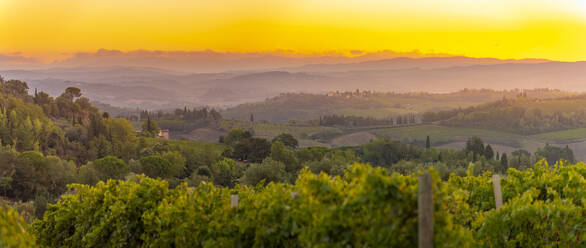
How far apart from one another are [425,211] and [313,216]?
4.14 ft

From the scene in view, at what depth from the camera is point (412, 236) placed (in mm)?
5223

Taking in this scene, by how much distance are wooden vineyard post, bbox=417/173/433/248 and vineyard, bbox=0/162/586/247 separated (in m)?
0.14

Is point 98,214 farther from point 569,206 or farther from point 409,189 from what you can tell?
point 569,206

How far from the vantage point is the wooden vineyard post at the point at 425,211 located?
16.4 feet

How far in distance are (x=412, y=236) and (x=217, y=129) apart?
16960 centimetres

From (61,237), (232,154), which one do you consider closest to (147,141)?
(232,154)

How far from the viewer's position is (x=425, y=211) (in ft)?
16.5

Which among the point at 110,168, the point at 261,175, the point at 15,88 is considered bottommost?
the point at 110,168

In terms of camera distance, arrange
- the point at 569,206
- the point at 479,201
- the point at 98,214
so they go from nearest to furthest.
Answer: the point at 569,206 < the point at 98,214 < the point at 479,201

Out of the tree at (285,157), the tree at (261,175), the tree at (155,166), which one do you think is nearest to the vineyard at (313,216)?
the tree at (261,175)

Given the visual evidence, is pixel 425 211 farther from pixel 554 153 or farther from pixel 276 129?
pixel 276 129

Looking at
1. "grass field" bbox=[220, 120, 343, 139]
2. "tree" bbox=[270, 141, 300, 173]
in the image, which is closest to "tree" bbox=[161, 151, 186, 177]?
"tree" bbox=[270, 141, 300, 173]

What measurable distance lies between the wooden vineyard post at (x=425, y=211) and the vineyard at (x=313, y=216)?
14 centimetres

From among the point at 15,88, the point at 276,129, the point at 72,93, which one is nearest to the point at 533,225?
the point at 15,88
